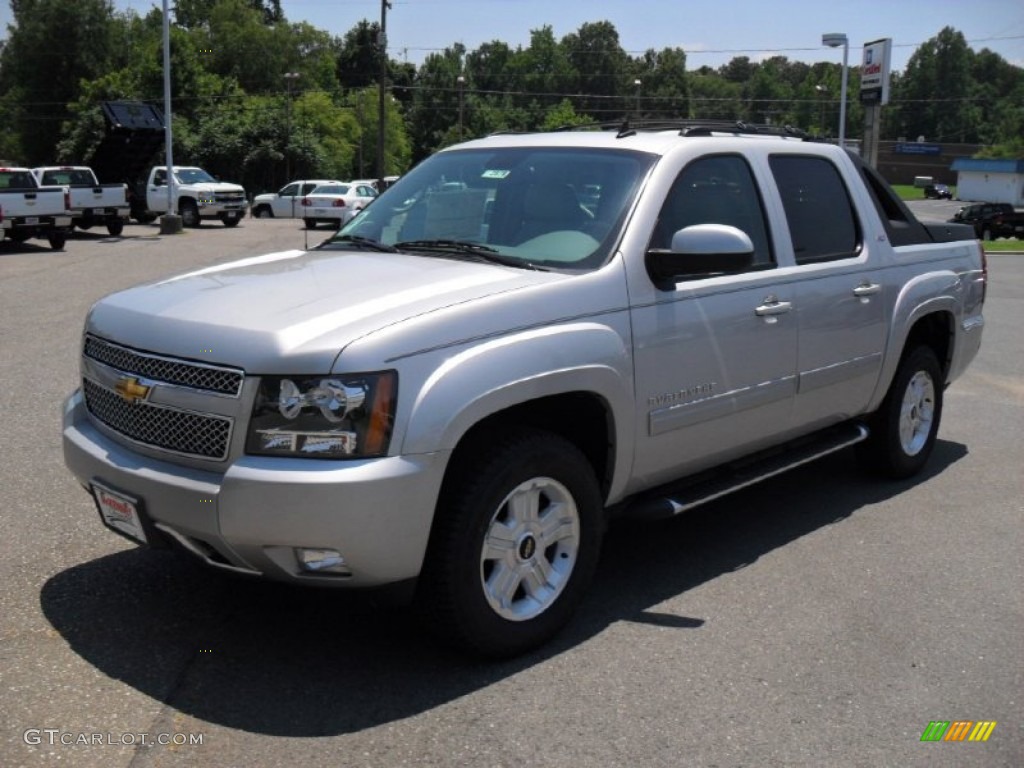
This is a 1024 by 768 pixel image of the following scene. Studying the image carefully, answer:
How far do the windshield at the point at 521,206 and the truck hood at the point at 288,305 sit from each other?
0.26 metres

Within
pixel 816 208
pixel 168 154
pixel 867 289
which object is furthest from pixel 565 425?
pixel 168 154

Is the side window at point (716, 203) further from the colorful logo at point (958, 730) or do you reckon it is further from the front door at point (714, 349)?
the colorful logo at point (958, 730)

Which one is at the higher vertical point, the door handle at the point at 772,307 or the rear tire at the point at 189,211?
the door handle at the point at 772,307

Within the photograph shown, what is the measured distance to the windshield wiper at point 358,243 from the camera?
15.5ft

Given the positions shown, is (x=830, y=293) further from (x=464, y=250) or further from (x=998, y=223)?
(x=998, y=223)

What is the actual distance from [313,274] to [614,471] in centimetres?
141

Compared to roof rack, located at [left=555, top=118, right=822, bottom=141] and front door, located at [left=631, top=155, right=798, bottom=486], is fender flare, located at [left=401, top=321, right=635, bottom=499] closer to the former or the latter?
front door, located at [left=631, top=155, right=798, bottom=486]

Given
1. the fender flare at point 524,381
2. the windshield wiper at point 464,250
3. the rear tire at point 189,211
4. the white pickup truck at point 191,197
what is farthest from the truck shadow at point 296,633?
the rear tire at point 189,211

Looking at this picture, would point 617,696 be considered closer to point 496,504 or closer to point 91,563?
point 496,504

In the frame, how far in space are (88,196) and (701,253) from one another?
89.5ft

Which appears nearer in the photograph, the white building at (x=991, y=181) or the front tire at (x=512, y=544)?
the front tire at (x=512, y=544)

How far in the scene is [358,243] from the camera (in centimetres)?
493

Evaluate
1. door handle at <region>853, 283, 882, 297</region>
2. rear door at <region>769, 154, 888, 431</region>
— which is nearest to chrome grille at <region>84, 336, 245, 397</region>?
rear door at <region>769, 154, 888, 431</region>

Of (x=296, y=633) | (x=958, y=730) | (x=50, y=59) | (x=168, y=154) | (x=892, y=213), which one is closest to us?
(x=958, y=730)
